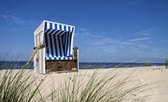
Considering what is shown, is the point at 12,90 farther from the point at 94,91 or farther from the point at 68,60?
the point at 68,60

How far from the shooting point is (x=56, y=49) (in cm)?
838

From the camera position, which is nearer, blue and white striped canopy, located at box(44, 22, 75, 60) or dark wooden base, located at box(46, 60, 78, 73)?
dark wooden base, located at box(46, 60, 78, 73)

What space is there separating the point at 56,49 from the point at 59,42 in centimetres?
37

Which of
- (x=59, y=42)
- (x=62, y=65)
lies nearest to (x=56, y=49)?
(x=59, y=42)

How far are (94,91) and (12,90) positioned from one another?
2.20ft

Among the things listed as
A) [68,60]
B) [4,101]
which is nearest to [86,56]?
[4,101]

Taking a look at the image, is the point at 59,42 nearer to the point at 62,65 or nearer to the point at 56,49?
the point at 56,49

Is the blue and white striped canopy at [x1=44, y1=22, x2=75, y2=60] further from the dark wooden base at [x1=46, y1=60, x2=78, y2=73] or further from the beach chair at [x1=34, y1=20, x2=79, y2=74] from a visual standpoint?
the dark wooden base at [x1=46, y1=60, x2=78, y2=73]

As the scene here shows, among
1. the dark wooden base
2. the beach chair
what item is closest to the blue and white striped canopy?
the beach chair

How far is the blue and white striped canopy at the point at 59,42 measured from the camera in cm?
774

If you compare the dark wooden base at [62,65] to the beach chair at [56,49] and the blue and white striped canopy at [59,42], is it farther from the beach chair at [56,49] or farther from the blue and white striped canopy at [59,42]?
the blue and white striped canopy at [59,42]

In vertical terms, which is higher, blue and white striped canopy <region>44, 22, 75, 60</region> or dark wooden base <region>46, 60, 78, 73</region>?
blue and white striped canopy <region>44, 22, 75, 60</region>

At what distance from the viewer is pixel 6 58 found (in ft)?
5.63

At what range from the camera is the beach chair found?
7.10 metres
